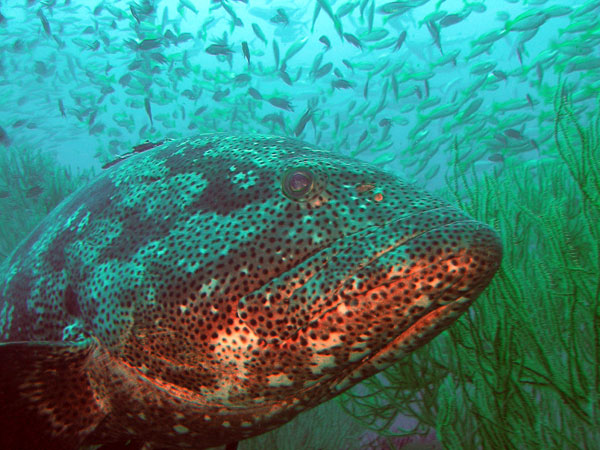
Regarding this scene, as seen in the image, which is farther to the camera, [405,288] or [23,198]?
[23,198]

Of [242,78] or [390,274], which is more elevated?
[242,78]

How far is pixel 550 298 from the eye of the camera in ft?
7.95

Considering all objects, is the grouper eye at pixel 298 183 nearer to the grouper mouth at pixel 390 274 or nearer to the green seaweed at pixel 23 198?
the grouper mouth at pixel 390 274

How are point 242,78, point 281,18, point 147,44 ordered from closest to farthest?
point 147,44
point 281,18
point 242,78

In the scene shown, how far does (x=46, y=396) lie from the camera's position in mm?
1599

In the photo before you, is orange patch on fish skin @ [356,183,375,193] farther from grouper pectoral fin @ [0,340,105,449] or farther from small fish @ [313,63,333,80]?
small fish @ [313,63,333,80]

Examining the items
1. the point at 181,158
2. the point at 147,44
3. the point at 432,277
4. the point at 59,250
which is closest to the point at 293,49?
the point at 147,44

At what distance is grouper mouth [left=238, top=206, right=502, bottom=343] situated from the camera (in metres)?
1.32

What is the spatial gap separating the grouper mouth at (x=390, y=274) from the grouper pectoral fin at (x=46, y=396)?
2.77 feet

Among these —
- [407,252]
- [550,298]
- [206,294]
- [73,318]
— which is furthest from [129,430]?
[550,298]

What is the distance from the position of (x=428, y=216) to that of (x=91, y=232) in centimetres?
170

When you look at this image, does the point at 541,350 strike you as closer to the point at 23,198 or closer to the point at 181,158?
the point at 181,158

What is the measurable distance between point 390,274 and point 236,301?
0.61m

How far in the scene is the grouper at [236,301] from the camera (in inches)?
53.8
